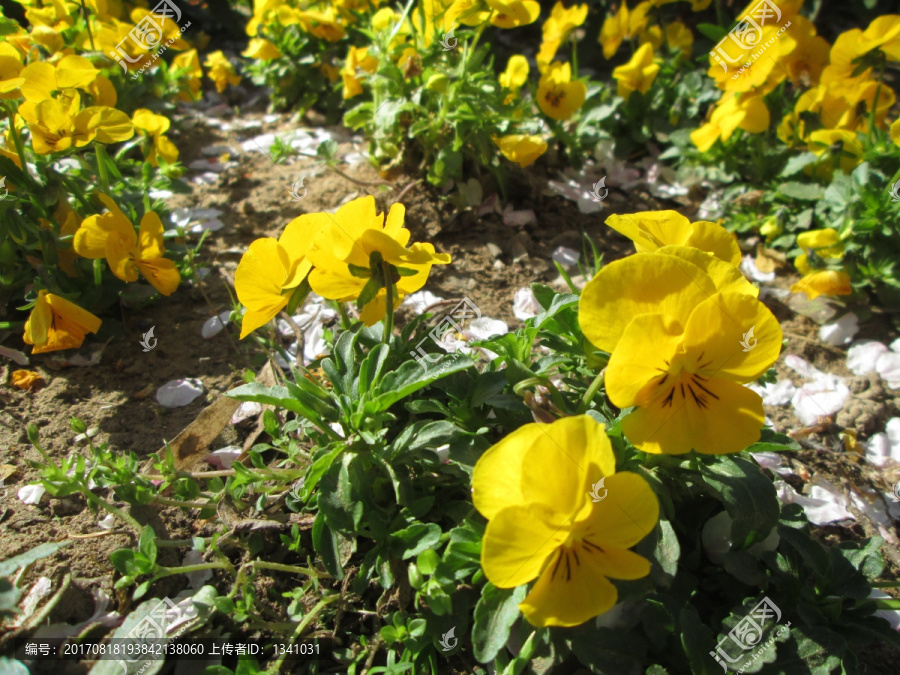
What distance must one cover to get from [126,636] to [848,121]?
8.29 feet

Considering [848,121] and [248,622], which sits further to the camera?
[848,121]

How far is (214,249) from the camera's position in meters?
2.24

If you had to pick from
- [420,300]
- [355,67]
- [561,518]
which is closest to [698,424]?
[561,518]

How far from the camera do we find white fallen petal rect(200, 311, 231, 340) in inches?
75.2

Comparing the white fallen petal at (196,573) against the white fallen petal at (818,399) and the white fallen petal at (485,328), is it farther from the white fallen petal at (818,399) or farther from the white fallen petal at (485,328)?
the white fallen petal at (818,399)

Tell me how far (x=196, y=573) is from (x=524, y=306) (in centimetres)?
118

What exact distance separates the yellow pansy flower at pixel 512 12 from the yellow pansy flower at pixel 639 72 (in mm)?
762

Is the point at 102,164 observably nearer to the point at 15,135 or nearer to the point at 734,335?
the point at 15,135

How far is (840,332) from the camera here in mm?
2105

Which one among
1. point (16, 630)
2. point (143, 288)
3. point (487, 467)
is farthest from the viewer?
point (143, 288)

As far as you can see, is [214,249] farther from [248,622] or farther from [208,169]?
[248,622]

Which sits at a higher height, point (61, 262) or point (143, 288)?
point (61, 262)

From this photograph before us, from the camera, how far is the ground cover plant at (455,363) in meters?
0.96

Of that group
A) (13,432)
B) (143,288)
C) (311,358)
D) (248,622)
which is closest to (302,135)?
(143,288)
